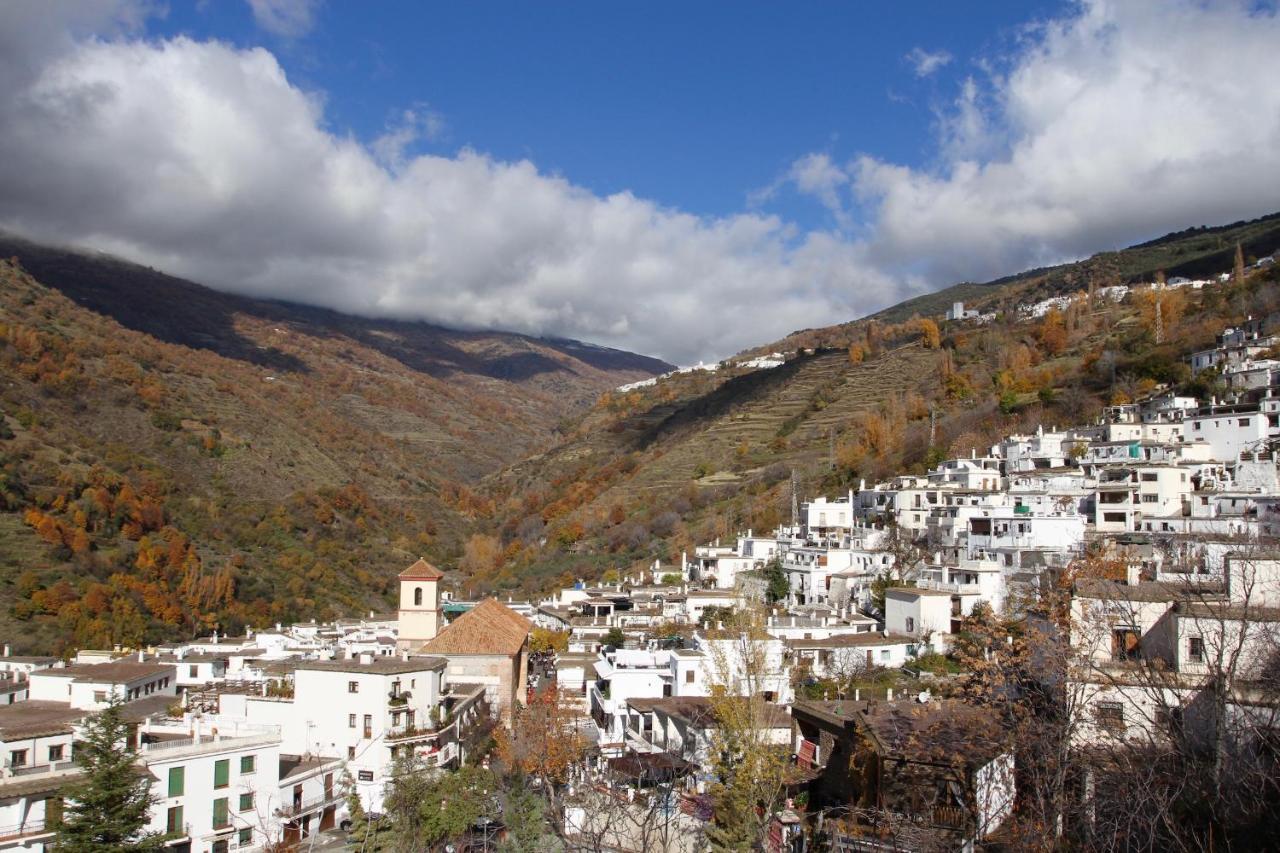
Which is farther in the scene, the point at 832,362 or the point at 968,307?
the point at 968,307

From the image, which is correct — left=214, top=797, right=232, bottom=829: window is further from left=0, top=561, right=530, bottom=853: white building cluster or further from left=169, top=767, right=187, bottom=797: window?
left=169, top=767, right=187, bottom=797: window

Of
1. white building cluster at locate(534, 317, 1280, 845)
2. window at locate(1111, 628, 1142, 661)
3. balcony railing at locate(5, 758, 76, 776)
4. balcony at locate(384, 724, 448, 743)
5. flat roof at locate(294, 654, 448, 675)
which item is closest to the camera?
window at locate(1111, 628, 1142, 661)

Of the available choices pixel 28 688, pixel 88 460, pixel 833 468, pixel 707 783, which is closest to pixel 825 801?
pixel 707 783

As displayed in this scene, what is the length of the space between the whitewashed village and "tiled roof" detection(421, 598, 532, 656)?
11cm

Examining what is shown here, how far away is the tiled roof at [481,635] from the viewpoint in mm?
29125

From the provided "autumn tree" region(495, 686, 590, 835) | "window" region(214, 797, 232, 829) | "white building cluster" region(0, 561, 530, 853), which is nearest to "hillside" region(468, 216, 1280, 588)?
"white building cluster" region(0, 561, 530, 853)

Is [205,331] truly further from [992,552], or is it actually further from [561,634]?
[992,552]

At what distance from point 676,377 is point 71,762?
413 feet

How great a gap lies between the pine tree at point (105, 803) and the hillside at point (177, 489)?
34.2 metres

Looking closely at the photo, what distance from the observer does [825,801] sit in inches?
626

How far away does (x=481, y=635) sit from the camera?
96.8 ft

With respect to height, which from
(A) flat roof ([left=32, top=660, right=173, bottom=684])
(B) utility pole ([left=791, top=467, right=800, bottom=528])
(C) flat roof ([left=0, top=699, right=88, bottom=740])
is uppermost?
(B) utility pole ([left=791, top=467, right=800, bottom=528])

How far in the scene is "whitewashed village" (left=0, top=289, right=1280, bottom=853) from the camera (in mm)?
13086

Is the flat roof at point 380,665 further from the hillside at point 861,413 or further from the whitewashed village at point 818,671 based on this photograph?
the hillside at point 861,413
